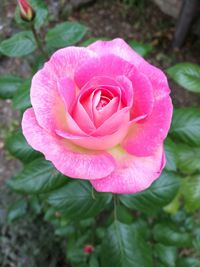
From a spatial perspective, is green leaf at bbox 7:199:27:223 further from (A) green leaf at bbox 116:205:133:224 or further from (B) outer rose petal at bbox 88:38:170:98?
(B) outer rose petal at bbox 88:38:170:98

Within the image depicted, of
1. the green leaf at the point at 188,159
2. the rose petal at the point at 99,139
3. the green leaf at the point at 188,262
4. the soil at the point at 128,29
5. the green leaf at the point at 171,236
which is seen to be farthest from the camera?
the soil at the point at 128,29

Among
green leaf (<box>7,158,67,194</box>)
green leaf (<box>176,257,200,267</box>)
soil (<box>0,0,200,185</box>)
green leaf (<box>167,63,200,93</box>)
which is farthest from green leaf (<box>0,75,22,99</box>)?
soil (<box>0,0,200,185</box>)

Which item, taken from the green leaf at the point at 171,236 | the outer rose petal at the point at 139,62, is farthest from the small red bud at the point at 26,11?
the green leaf at the point at 171,236

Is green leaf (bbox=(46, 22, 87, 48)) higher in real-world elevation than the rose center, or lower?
lower

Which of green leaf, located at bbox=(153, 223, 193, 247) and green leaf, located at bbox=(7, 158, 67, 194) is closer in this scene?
green leaf, located at bbox=(7, 158, 67, 194)

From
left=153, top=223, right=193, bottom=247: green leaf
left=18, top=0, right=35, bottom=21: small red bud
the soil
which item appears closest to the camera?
left=18, top=0, right=35, bottom=21: small red bud

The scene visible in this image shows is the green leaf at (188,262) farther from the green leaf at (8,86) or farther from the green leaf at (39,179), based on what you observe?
the green leaf at (8,86)

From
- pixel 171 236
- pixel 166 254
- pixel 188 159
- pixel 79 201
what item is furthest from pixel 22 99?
pixel 166 254

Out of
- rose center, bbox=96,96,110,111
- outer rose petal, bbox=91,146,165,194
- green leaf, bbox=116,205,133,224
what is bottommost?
green leaf, bbox=116,205,133,224
